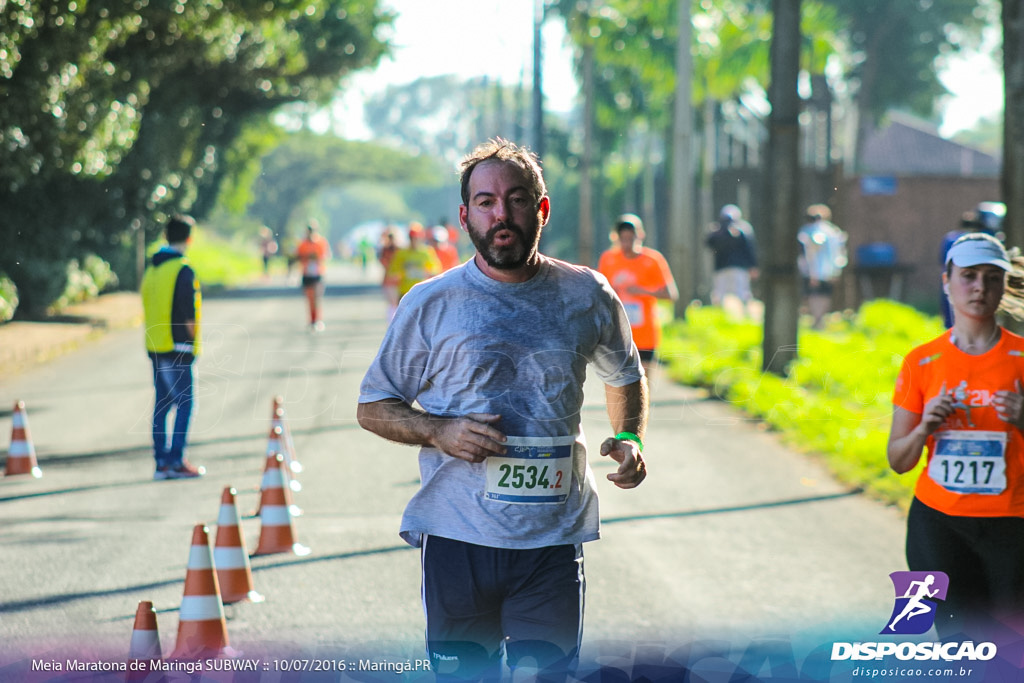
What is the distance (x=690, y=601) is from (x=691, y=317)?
54.9 ft

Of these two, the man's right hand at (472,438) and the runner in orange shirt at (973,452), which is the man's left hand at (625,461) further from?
the runner in orange shirt at (973,452)

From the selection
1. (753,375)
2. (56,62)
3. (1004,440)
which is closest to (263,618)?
(1004,440)

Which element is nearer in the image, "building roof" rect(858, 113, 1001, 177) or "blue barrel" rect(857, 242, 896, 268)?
"blue barrel" rect(857, 242, 896, 268)

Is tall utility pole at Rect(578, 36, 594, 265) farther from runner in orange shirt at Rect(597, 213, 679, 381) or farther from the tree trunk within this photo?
the tree trunk

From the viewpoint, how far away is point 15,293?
22.5 meters

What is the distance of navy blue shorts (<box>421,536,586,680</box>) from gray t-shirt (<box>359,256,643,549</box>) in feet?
0.16

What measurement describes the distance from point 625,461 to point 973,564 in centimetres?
160

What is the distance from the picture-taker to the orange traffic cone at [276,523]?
768 cm

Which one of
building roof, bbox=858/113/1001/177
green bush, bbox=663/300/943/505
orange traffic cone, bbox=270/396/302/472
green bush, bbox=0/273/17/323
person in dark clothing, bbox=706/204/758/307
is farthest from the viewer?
building roof, bbox=858/113/1001/177

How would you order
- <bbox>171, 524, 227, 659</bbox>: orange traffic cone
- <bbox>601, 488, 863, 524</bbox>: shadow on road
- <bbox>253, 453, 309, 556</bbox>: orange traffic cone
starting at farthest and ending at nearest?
<bbox>601, 488, 863, 524</bbox>: shadow on road < <bbox>253, 453, 309, 556</bbox>: orange traffic cone < <bbox>171, 524, 227, 659</bbox>: orange traffic cone

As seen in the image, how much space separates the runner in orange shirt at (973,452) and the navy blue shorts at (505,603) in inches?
59.4

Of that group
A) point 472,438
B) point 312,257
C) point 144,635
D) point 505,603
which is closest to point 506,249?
point 472,438

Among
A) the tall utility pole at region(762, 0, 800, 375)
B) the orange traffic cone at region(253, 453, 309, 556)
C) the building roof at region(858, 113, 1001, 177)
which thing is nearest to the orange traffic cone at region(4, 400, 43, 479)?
the orange traffic cone at region(253, 453, 309, 556)

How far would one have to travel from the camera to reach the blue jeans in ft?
33.2
